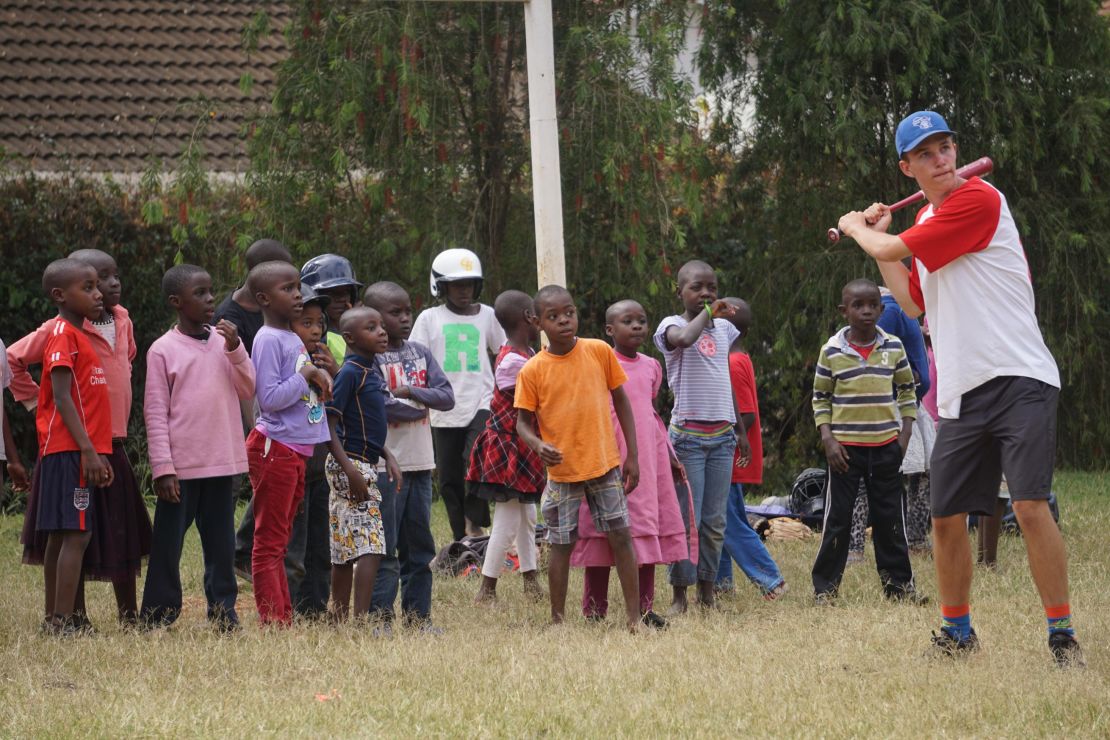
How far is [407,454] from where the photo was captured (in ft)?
23.5

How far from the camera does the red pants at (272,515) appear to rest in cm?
660

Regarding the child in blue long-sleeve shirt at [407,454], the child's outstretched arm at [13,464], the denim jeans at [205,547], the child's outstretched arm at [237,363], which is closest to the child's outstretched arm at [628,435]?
the child in blue long-sleeve shirt at [407,454]

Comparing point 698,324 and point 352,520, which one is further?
point 698,324

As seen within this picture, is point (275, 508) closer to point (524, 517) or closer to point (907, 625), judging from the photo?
point (524, 517)

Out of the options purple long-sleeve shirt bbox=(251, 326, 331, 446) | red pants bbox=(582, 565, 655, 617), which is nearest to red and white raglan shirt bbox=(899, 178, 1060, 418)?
red pants bbox=(582, 565, 655, 617)

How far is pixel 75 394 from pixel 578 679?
2.81 m

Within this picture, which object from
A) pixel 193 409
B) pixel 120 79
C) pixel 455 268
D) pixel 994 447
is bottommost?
pixel 994 447

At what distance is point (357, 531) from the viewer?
651 centimetres

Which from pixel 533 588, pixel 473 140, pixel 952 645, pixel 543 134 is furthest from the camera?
pixel 473 140

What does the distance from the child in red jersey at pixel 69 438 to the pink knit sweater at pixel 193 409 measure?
26cm

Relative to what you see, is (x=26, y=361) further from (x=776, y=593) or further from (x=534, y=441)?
(x=776, y=593)

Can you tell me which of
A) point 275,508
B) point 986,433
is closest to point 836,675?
point 986,433

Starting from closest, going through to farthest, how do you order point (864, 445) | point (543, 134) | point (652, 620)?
1. point (652, 620)
2. point (864, 445)
3. point (543, 134)

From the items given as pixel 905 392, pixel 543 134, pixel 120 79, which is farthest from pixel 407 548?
pixel 120 79
